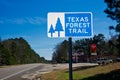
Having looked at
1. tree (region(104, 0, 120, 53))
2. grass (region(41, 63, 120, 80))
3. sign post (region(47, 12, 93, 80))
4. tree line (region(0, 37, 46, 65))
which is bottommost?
grass (region(41, 63, 120, 80))

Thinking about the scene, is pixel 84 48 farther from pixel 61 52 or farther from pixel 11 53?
pixel 11 53

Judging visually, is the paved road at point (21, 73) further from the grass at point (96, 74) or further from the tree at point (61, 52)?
the tree at point (61, 52)

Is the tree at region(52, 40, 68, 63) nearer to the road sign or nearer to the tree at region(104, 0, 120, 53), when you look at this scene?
the tree at region(104, 0, 120, 53)

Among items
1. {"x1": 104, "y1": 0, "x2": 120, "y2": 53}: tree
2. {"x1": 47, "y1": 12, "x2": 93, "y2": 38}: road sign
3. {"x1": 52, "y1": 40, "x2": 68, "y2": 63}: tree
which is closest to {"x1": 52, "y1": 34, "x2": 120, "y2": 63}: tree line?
{"x1": 52, "y1": 40, "x2": 68, "y2": 63}: tree

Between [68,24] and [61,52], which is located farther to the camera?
[61,52]

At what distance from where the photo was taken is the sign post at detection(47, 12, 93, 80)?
28.7 ft

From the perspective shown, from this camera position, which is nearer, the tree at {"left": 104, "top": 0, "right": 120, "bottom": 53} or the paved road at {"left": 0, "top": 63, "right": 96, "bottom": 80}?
the tree at {"left": 104, "top": 0, "right": 120, "bottom": 53}

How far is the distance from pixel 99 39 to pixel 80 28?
165 m

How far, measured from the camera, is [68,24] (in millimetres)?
8727

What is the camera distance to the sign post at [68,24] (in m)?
8.73

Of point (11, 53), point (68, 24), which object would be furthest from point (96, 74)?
point (11, 53)

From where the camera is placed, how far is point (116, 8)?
81.8 feet

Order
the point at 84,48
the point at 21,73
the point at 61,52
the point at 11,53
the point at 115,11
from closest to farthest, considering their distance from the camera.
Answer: the point at 115,11, the point at 21,73, the point at 11,53, the point at 61,52, the point at 84,48

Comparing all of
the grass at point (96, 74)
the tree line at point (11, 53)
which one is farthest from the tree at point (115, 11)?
the tree line at point (11, 53)
